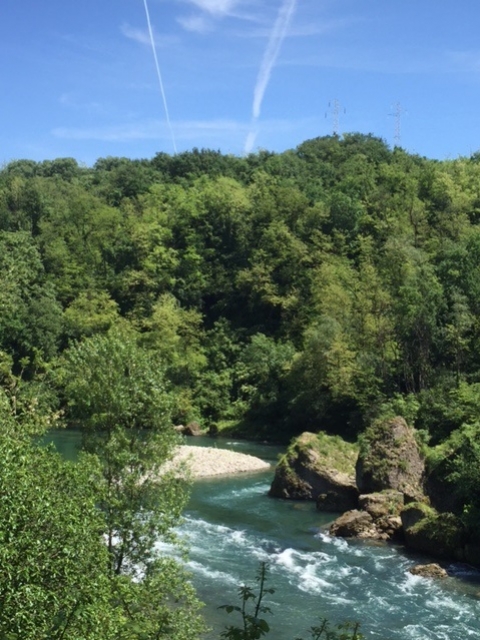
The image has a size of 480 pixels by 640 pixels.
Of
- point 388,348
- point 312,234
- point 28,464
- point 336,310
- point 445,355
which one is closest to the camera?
point 28,464

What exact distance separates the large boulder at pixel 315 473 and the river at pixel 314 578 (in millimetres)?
1152

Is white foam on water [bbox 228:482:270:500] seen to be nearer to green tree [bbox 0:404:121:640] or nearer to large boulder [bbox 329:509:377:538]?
large boulder [bbox 329:509:377:538]

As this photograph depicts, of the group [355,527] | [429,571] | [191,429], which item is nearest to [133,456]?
[429,571]

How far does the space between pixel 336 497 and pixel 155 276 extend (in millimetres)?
42385

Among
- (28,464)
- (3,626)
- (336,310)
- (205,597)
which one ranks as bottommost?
(205,597)

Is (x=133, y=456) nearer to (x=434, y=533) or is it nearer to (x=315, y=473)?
(x=434, y=533)

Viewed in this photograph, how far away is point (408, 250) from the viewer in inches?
2024

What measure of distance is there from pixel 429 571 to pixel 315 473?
11.3 m

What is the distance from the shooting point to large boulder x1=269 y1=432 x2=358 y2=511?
34716 millimetres

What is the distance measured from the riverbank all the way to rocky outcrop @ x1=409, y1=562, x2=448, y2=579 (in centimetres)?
1826

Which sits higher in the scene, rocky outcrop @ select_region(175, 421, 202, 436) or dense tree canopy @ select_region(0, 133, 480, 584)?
dense tree canopy @ select_region(0, 133, 480, 584)

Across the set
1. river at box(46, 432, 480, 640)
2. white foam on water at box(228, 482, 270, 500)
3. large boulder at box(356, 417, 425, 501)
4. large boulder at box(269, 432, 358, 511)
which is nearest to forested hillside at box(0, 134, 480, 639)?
large boulder at box(356, 417, 425, 501)

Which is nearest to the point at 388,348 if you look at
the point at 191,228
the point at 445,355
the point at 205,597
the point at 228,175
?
the point at 445,355

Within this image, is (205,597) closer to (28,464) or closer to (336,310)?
(28,464)
